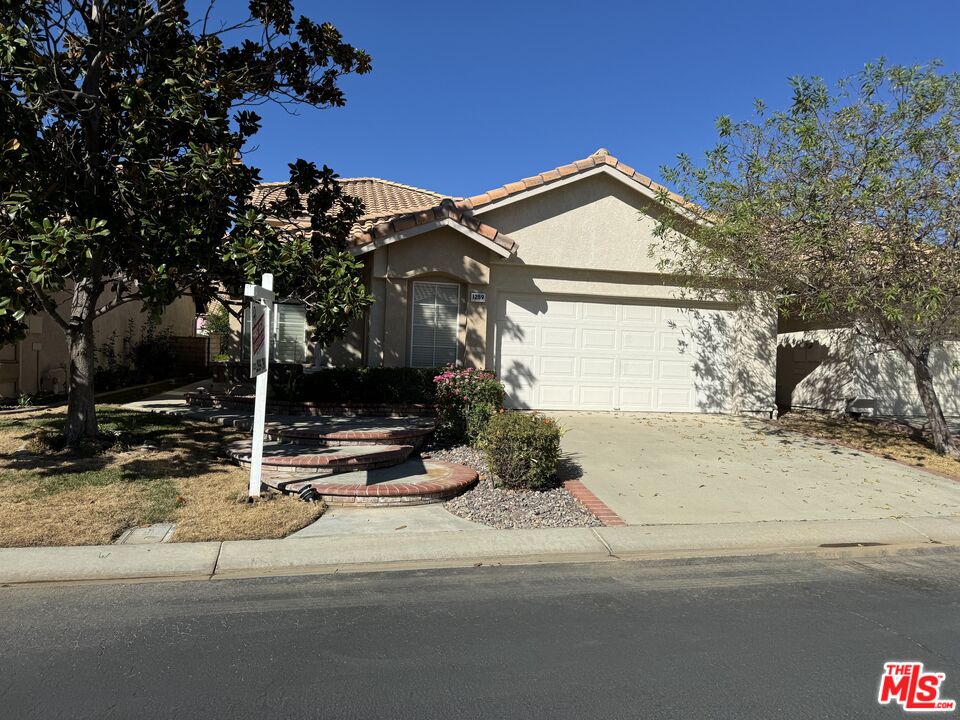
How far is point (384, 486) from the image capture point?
23.5ft

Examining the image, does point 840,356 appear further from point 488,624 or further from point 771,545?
point 488,624

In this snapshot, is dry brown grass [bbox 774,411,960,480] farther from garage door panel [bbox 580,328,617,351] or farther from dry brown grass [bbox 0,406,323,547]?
dry brown grass [bbox 0,406,323,547]

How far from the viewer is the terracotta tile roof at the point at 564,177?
40.7 feet

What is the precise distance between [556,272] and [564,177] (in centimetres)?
186

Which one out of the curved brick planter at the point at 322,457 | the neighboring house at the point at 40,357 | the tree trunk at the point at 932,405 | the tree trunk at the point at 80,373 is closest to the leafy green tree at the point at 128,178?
the tree trunk at the point at 80,373

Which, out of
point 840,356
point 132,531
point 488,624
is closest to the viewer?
point 488,624

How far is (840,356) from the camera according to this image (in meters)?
13.7

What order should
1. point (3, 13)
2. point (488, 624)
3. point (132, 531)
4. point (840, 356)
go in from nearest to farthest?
1. point (488, 624)
2. point (132, 531)
3. point (3, 13)
4. point (840, 356)

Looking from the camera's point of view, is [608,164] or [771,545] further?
[608,164]

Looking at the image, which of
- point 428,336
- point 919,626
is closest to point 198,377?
point 428,336

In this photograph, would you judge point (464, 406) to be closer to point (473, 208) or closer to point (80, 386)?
point (473, 208)

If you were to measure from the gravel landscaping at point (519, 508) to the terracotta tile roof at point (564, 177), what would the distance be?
640cm

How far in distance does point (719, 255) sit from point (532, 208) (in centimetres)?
386

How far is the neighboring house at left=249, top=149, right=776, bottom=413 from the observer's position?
1210 centimetres
